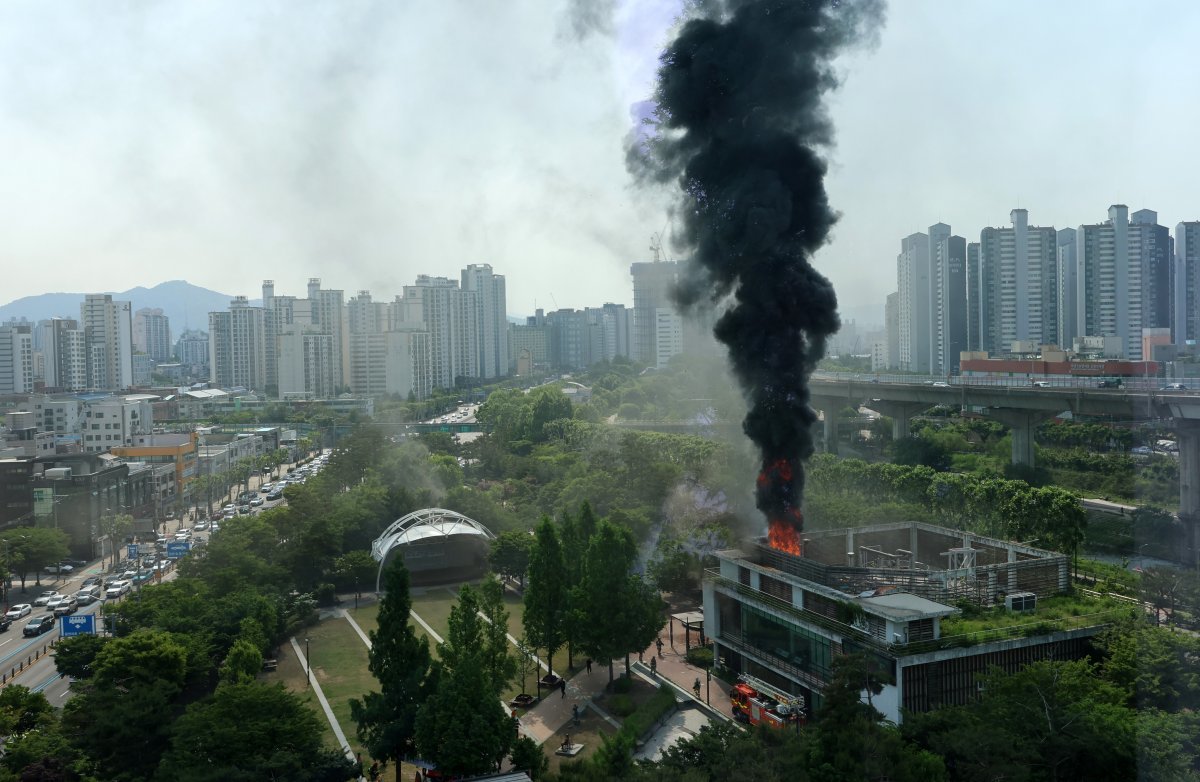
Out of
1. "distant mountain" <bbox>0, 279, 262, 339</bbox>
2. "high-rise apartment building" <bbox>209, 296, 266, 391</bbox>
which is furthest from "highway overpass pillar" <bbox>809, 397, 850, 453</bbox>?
"distant mountain" <bbox>0, 279, 262, 339</bbox>

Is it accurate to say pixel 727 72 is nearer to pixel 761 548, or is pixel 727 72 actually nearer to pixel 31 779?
pixel 761 548

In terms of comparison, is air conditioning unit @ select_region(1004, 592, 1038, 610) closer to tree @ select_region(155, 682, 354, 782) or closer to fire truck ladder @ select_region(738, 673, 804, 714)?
fire truck ladder @ select_region(738, 673, 804, 714)

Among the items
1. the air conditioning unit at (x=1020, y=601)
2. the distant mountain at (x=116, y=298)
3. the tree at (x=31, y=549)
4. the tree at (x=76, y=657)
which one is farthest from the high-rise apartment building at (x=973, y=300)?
the distant mountain at (x=116, y=298)

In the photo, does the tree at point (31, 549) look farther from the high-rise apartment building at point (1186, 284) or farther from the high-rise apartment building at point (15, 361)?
the high-rise apartment building at point (15, 361)

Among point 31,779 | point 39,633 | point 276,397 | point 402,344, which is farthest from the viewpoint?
point 276,397

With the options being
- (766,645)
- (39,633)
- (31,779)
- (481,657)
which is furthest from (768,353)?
(39,633)

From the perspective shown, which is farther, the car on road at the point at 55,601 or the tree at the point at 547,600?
the car on road at the point at 55,601

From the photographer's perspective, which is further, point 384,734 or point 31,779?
point 384,734
